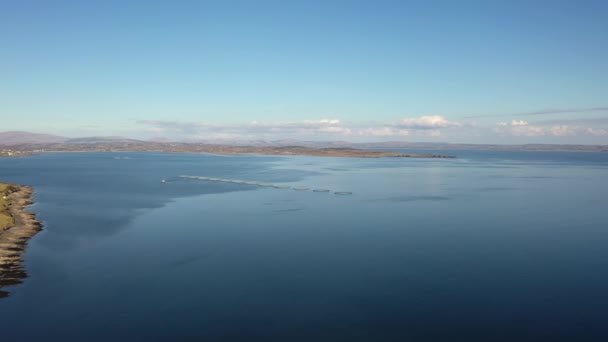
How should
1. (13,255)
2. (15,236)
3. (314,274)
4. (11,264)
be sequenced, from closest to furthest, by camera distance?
(314,274), (11,264), (13,255), (15,236)

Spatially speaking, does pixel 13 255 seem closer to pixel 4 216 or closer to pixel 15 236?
pixel 15 236

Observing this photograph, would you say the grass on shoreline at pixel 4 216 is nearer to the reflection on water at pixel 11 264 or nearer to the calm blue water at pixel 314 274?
the calm blue water at pixel 314 274

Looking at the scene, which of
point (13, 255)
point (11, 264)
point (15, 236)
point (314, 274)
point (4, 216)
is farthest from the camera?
point (4, 216)

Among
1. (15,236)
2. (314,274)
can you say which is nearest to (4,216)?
(15,236)

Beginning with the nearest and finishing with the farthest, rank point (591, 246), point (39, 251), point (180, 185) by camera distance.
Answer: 1. point (39, 251)
2. point (591, 246)
3. point (180, 185)

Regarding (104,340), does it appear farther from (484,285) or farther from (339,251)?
(484,285)

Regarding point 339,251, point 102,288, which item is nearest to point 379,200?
point 339,251
